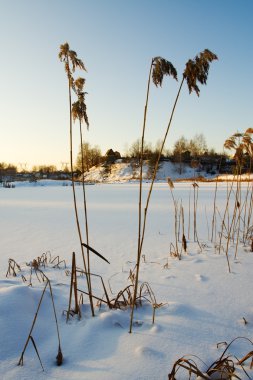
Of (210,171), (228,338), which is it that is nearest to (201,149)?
(210,171)

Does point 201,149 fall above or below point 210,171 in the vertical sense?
above

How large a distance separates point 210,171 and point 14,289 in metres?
44.5

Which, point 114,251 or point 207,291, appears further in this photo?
point 114,251

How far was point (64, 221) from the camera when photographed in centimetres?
557

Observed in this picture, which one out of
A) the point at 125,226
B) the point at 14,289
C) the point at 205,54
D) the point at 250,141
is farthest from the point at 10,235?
the point at 205,54

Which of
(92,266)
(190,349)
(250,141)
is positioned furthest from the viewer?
(250,141)

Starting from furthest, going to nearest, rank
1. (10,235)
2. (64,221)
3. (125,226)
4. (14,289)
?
1. (64,221)
2. (125,226)
3. (10,235)
4. (14,289)

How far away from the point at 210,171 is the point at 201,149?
12.0 metres

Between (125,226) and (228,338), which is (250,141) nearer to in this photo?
(228,338)

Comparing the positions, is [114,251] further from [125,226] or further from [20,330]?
[20,330]

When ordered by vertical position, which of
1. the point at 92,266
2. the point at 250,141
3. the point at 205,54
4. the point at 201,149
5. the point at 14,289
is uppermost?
the point at 201,149

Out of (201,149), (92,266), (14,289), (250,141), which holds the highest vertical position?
(201,149)

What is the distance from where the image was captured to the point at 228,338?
1.45m

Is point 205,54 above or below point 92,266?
above
